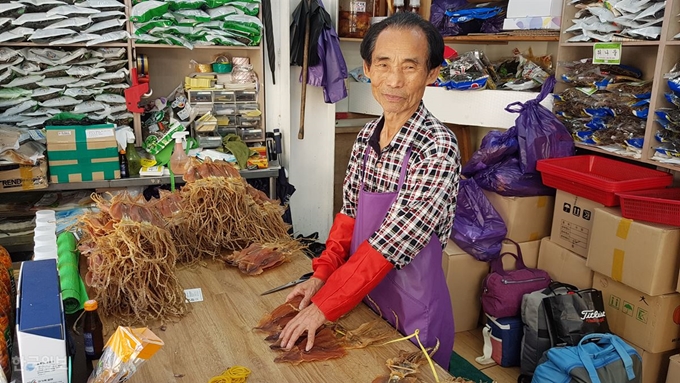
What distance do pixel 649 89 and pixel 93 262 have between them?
2805 millimetres

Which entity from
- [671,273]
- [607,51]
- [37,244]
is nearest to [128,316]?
[37,244]

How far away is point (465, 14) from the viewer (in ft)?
12.4

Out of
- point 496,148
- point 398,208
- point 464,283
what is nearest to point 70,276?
point 398,208

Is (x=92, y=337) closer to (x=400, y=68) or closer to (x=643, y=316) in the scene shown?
(x=400, y=68)

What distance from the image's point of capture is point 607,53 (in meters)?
2.93

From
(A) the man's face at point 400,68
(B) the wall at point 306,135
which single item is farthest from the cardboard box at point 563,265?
(A) the man's face at point 400,68

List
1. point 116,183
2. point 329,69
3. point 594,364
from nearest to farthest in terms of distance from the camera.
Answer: point 594,364, point 116,183, point 329,69

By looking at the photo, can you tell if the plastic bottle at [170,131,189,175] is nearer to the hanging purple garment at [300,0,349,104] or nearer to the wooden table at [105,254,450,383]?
the hanging purple garment at [300,0,349,104]

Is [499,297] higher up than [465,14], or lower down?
lower down

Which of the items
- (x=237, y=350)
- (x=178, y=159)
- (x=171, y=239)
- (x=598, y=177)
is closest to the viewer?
(x=237, y=350)

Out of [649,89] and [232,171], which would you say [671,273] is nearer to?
[649,89]

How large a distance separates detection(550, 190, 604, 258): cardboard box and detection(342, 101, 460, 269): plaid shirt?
1.72m

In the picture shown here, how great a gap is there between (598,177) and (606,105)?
1.60ft

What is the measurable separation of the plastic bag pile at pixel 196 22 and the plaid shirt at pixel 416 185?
2.30m
